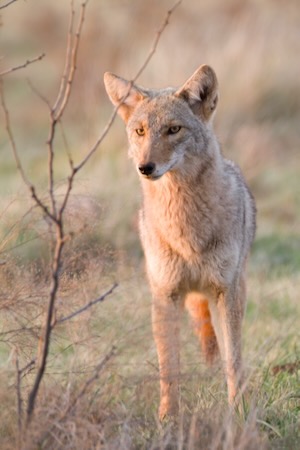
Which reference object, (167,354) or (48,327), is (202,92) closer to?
(167,354)

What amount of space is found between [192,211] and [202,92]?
2.18 ft

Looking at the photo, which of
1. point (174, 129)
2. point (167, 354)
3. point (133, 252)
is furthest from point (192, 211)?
point (133, 252)

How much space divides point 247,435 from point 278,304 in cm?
397

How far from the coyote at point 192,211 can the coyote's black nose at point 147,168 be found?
0.87 ft

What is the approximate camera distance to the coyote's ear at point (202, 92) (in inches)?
224

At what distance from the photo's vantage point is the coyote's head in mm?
5355

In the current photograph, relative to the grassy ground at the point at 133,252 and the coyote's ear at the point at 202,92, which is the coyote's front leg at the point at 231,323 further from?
the coyote's ear at the point at 202,92

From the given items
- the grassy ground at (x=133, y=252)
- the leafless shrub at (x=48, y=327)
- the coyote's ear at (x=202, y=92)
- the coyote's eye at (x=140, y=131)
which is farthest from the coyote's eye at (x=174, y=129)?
Result: the leafless shrub at (x=48, y=327)

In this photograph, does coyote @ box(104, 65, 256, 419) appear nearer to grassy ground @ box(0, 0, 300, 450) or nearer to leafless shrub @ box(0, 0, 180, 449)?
grassy ground @ box(0, 0, 300, 450)

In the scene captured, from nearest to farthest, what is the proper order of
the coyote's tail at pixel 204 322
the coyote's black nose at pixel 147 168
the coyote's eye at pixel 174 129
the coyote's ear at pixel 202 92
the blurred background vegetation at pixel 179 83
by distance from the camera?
the coyote's black nose at pixel 147 168, the coyote's eye at pixel 174 129, the coyote's ear at pixel 202 92, the coyote's tail at pixel 204 322, the blurred background vegetation at pixel 179 83

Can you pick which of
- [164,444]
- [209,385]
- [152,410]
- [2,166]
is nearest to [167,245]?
[209,385]

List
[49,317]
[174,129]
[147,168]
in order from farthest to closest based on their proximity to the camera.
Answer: [174,129] → [147,168] → [49,317]

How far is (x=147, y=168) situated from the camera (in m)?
5.20

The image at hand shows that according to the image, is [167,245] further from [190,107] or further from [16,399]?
[16,399]
